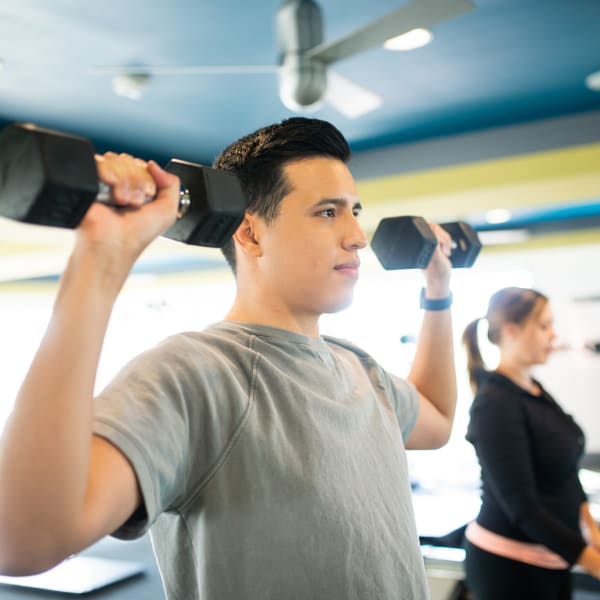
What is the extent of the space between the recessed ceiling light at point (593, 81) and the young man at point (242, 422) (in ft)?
9.39

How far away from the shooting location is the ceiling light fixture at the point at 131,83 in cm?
306

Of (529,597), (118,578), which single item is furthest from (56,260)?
(529,597)

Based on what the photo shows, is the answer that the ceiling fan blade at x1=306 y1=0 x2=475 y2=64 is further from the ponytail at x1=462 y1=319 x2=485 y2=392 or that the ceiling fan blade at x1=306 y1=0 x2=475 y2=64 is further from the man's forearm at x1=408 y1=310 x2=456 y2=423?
the ponytail at x1=462 y1=319 x2=485 y2=392

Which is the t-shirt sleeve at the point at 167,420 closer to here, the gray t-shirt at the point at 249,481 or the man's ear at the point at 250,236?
the gray t-shirt at the point at 249,481

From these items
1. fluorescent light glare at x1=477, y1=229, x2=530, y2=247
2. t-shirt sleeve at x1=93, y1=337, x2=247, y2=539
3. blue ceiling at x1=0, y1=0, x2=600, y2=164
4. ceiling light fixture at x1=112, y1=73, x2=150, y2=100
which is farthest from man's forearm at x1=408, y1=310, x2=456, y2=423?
fluorescent light glare at x1=477, y1=229, x2=530, y2=247

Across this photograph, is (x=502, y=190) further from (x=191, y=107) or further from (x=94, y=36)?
(x=94, y=36)

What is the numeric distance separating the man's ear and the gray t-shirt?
0.16 m

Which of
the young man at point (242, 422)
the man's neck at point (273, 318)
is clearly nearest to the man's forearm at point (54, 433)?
the young man at point (242, 422)

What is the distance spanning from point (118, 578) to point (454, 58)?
263 centimetres

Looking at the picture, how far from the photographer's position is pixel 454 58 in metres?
3.15

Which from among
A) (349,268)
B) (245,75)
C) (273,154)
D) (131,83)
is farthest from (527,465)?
(131,83)

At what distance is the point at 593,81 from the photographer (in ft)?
11.4

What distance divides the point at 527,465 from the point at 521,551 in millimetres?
263

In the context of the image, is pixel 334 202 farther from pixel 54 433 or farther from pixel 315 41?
pixel 315 41
